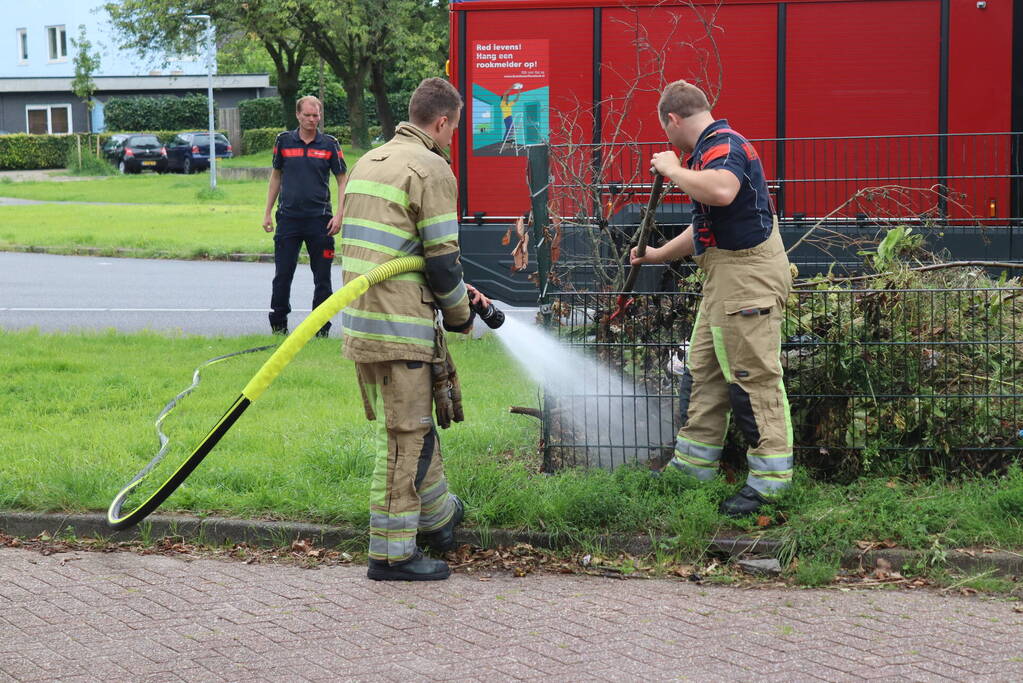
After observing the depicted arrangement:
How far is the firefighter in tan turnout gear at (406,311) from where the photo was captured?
4945mm

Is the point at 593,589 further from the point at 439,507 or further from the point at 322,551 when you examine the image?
the point at 322,551

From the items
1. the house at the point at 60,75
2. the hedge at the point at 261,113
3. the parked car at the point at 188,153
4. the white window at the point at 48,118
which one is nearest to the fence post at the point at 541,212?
the parked car at the point at 188,153

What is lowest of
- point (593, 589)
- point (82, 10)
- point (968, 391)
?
point (593, 589)

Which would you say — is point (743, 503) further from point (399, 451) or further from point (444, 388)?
point (399, 451)

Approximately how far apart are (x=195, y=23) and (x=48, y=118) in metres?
21.1

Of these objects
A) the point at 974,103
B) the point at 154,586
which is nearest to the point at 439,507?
the point at 154,586

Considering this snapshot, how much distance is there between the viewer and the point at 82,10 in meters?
60.0

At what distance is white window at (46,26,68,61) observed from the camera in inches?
2402

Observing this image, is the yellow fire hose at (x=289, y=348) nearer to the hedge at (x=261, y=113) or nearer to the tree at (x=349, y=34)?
the tree at (x=349, y=34)

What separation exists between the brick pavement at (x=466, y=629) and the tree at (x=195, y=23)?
3700cm

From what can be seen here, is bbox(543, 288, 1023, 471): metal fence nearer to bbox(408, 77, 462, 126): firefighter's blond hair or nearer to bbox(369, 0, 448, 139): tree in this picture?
bbox(408, 77, 462, 126): firefighter's blond hair

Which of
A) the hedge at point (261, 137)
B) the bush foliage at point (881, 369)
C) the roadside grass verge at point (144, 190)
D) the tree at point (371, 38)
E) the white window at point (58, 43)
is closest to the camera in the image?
the bush foliage at point (881, 369)

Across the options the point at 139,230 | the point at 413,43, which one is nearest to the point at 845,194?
the point at 139,230

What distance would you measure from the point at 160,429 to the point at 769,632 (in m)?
3.93
